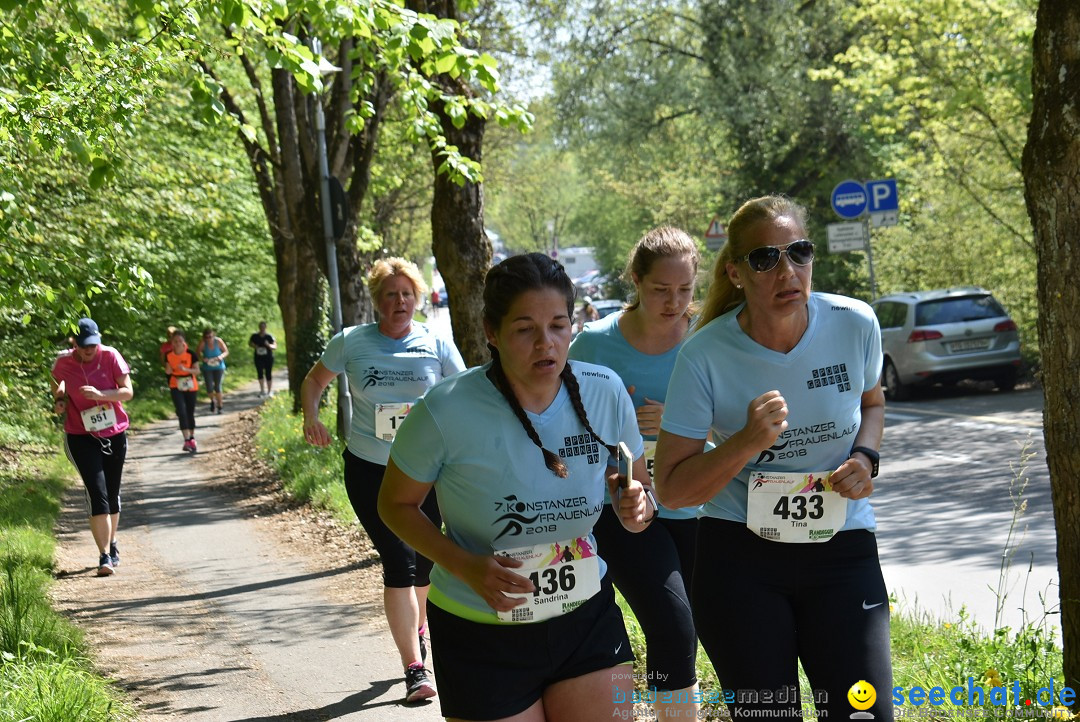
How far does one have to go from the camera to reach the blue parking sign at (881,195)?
20469mm

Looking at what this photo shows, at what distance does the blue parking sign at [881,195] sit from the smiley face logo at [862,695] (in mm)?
18252

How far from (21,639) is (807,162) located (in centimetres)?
2793

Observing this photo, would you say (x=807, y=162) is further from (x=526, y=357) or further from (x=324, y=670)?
(x=526, y=357)

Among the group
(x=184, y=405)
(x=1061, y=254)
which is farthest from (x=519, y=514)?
(x=184, y=405)

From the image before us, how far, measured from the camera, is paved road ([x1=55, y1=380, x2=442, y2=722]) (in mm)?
6242

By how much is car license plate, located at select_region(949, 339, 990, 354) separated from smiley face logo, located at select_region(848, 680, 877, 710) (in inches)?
665

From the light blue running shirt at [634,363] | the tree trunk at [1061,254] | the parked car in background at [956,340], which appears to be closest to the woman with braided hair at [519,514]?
the light blue running shirt at [634,363]

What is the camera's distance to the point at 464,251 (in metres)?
8.80

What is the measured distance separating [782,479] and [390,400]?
10.7 feet

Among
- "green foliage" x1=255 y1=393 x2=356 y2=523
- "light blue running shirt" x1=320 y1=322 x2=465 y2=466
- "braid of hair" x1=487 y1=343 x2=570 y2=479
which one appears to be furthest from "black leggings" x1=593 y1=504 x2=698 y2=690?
"green foliage" x1=255 y1=393 x2=356 y2=523

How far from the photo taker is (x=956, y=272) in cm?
2355

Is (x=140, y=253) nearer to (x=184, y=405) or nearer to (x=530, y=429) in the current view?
(x=184, y=405)

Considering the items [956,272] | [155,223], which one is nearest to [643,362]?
[155,223]

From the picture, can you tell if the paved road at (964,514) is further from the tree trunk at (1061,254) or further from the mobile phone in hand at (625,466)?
the mobile phone in hand at (625,466)
